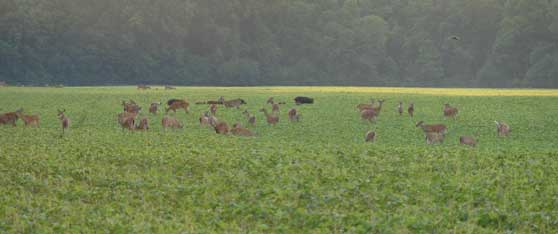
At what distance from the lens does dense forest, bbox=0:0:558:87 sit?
252ft

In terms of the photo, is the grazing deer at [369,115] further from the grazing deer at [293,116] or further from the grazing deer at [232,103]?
the grazing deer at [232,103]

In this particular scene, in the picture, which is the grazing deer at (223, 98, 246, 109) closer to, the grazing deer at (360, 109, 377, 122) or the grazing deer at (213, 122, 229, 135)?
the grazing deer at (360, 109, 377, 122)

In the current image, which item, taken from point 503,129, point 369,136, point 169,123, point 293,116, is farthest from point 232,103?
point 503,129

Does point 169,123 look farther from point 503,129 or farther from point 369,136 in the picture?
point 503,129

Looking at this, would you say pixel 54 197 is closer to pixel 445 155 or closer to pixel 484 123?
pixel 445 155

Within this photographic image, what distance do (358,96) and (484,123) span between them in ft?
42.5

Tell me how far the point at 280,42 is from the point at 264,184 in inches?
2937

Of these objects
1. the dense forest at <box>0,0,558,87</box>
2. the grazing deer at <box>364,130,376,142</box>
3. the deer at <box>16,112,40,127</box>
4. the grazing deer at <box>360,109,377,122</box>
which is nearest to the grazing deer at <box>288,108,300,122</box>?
the grazing deer at <box>360,109,377,122</box>

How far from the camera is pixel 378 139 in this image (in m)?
25.3

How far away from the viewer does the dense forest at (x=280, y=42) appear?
76.7 metres

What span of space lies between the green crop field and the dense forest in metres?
52.6

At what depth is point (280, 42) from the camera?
89.6 metres

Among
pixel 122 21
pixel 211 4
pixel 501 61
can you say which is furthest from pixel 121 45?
pixel 501 61

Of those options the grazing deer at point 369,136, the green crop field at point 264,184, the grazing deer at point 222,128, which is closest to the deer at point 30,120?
the green crop field at point 264,184
